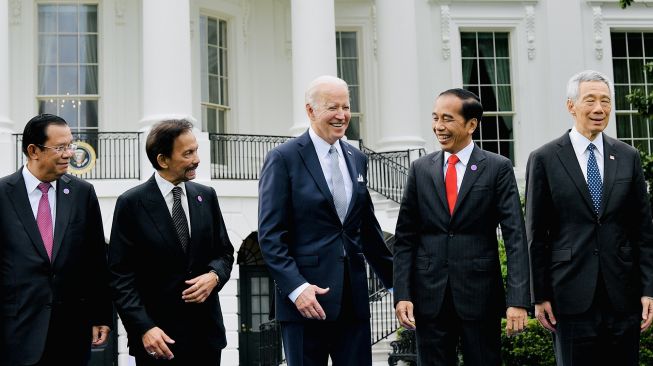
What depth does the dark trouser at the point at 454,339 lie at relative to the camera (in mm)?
6844

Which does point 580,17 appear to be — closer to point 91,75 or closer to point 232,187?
point 232,187

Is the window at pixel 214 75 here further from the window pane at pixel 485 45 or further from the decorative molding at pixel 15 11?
the window pane at pixel 485 45

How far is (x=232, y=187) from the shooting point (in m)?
21.6

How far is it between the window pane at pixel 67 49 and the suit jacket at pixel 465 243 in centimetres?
Result: 1747

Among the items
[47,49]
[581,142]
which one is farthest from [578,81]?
[47,49]

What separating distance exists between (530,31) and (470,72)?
6.02 ft

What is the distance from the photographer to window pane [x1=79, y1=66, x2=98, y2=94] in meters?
23.2

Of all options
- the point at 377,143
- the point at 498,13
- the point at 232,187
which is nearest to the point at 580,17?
the point at 498,13

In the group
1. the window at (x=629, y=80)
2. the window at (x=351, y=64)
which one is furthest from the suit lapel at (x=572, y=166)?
the window at (x=629, y=80)

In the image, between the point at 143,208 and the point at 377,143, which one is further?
the point at 377,143

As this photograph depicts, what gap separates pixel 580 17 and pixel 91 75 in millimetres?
12123

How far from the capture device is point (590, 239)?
23.9 feet

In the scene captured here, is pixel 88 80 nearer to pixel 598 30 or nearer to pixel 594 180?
pixel 598 30

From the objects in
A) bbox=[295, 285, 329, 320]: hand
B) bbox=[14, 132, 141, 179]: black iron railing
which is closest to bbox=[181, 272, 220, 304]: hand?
bbox=[295, 285, 329, 320]: hand
